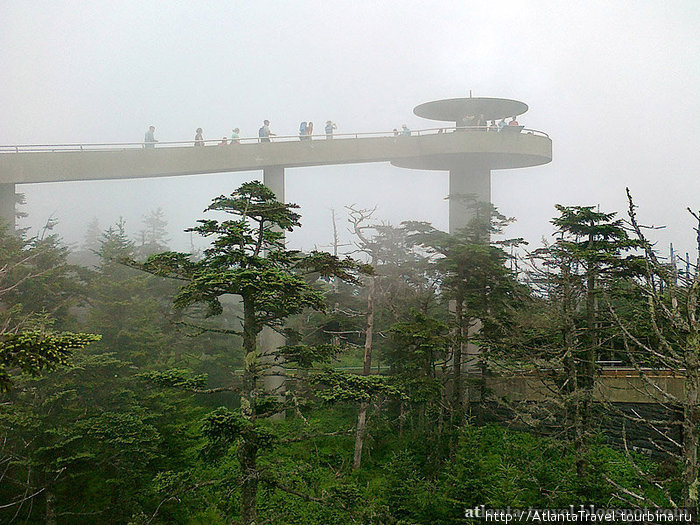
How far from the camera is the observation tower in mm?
23453

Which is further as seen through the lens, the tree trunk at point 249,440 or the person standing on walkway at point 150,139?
the person standing on walkway at point 150,139

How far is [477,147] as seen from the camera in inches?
920

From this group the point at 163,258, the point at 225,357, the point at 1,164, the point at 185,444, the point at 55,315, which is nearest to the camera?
the point at 163,258

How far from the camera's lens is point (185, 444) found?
53.7 ft

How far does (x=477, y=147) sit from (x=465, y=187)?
194 centimetres

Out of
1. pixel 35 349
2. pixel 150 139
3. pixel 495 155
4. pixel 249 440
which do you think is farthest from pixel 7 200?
pixel 35 349

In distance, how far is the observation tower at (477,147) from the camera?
2345 cm

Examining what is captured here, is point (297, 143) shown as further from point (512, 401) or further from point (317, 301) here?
point (317, 301)

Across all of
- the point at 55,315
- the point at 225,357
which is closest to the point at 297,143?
the point at 225,357

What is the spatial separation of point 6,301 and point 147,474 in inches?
259

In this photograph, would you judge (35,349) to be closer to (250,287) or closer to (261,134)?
(250,287)

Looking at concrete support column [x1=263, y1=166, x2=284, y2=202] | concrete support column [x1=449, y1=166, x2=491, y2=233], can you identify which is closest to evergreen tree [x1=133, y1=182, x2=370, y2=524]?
concrete support column [x1=263, y1=166, x2=284, y2=202]

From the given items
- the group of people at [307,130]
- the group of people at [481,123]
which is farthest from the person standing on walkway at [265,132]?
the group of people at [481,123]

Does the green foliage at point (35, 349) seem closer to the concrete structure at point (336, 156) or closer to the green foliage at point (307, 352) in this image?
the green foliage at point (307, 352)
